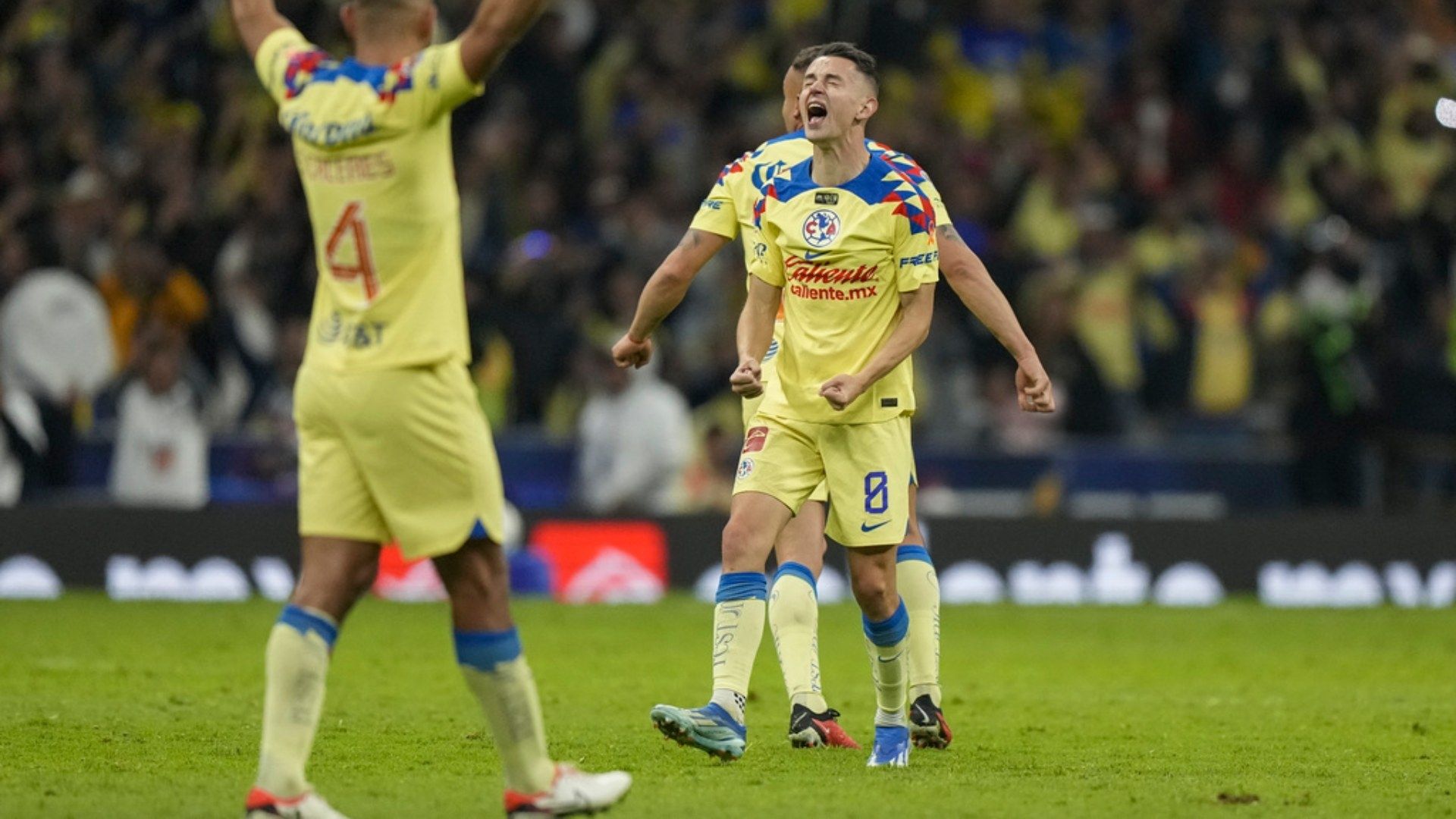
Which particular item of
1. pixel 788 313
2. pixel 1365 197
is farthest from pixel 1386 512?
pixel 788 313

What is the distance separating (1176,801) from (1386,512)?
1224 cm

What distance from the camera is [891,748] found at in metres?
8.29

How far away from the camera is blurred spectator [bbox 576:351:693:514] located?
697 inches

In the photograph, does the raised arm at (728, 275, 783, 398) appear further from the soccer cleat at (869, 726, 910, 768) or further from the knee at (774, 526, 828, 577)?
the soccer cleat at (869, 726, 910, 768)

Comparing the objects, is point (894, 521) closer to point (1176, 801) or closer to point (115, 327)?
point (1176, 801)

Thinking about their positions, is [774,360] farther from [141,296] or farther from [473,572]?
[141,296]

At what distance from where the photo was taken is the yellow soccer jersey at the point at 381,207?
20.5 feet

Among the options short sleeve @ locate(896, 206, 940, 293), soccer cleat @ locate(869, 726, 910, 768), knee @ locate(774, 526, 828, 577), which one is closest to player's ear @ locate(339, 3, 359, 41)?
short sleeve @ locate(896, 206, 940, 293)

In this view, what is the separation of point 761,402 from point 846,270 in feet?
2.38

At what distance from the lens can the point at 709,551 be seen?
17766 mm

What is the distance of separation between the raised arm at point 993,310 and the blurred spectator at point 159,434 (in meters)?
10.1

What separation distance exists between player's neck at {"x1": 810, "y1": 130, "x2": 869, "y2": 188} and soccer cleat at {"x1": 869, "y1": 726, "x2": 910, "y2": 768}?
7.08ft

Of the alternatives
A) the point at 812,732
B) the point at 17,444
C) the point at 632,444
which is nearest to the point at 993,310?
the point at 812,732

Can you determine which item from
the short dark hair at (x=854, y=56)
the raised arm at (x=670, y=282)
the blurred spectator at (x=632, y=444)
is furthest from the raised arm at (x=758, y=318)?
the blurred spectator at (x=632, y=444)
